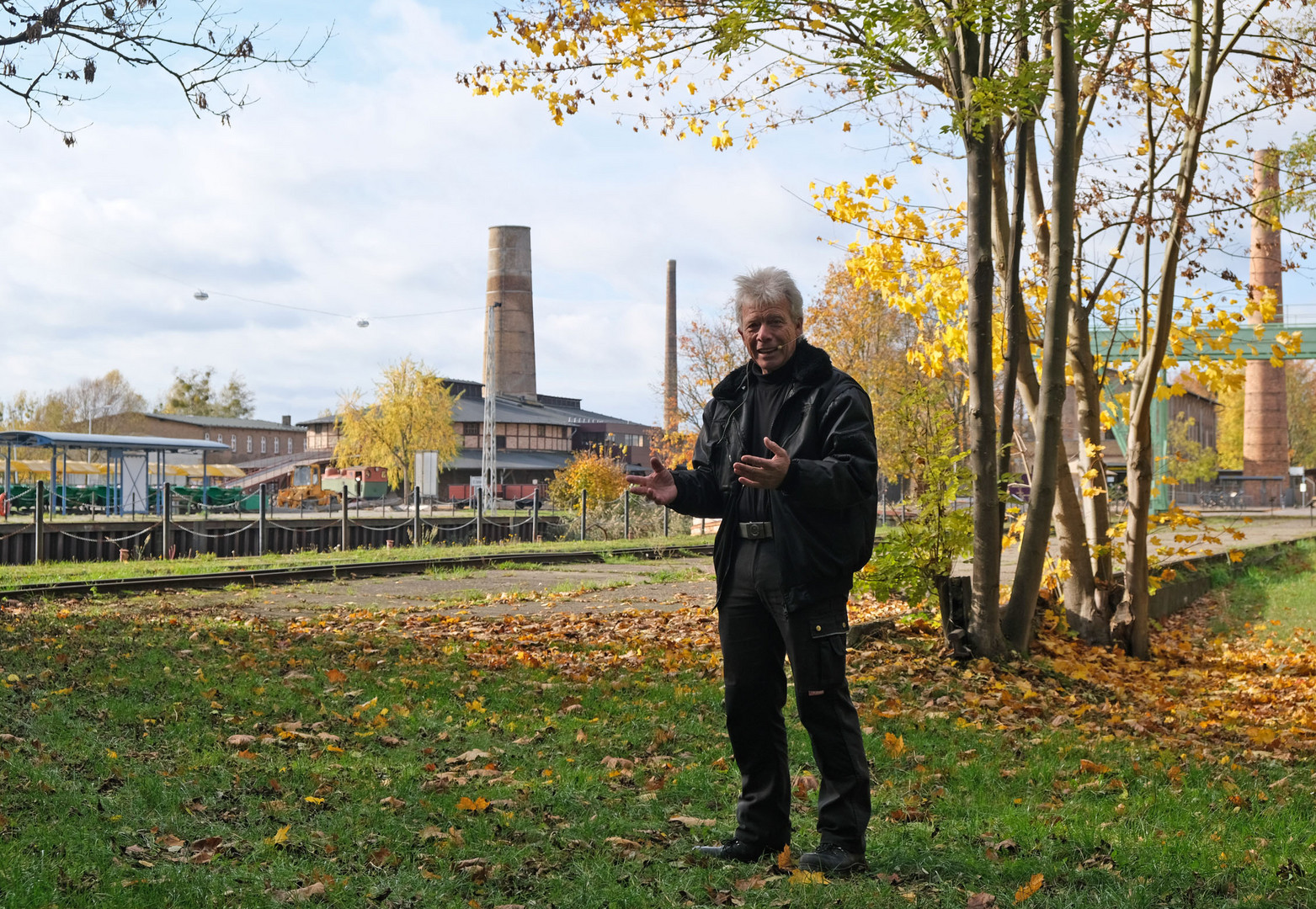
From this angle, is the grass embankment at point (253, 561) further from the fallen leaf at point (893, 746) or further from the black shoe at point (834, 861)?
the black shoe at point (834, 861)

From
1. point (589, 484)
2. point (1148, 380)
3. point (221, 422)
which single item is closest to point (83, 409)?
point (221, 422)

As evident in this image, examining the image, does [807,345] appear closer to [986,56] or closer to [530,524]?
[986,56]

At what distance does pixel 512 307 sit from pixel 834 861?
247 feet

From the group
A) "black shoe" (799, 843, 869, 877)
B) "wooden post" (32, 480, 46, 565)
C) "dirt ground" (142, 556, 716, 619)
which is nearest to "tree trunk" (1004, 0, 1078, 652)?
"dirt ground" (142, 556, 716, 619)

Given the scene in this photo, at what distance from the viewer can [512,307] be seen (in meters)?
78.0

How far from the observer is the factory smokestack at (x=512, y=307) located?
76.6 m

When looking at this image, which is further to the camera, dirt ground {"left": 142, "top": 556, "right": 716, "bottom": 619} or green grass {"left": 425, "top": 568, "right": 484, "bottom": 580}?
green grass {"left": 425, "top": 568, "right": 484, "bottom": 580}

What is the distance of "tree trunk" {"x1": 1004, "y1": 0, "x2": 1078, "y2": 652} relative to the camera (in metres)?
9.10

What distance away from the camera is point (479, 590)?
15.4m

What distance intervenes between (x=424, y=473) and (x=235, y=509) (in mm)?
6932

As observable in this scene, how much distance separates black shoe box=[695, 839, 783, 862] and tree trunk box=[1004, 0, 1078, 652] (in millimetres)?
5618

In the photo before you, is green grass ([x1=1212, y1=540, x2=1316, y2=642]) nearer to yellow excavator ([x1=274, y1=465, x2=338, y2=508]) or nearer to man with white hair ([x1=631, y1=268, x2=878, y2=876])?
man with white hair ([x1=631, y1=268, x2=878, y2=876])

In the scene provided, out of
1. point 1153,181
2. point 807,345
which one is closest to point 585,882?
point 807,345

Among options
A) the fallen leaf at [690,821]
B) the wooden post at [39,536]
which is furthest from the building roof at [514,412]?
the fallen leaf at [690,821]
